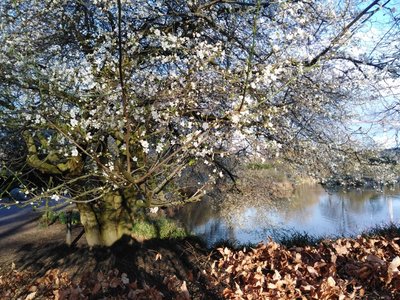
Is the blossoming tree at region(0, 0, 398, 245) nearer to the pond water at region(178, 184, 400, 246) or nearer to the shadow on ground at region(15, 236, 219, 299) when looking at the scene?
the shadow on ground at region(15, 236, 219, 299)

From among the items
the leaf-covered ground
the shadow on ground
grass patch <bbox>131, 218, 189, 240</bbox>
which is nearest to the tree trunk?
the shadow on ground

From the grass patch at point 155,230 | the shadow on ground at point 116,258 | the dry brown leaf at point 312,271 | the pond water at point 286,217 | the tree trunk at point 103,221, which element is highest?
the dry brown leaf at point 312,271

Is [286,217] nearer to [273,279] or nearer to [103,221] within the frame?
[103,221]

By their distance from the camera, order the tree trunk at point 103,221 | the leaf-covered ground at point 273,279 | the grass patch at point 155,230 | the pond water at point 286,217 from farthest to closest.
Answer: the pond water at point 286,217, the grass patch at point 155,230, the tree trunk at point 103,221, the leaf-covered ground at point 273,279

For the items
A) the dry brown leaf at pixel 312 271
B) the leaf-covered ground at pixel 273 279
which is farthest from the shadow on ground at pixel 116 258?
the dry brown leaf at pixel 312 271

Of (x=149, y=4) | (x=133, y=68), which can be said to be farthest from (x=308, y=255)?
(x=149, y=4)

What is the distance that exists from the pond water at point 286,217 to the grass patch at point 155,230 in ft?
7.48

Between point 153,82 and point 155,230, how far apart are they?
6.08 metres

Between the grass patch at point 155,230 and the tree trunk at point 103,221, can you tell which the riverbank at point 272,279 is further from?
the grass patch at point 155,230

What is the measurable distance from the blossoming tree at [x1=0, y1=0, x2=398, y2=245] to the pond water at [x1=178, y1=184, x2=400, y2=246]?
22.6ft

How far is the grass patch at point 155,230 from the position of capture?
10.1m

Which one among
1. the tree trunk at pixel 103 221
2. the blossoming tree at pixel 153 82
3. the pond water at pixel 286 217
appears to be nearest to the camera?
the blossoming tree at pixel 153 82

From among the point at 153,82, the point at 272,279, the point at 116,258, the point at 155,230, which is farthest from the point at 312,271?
the point at 155,230

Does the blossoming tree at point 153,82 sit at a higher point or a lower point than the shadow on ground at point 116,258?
higher
